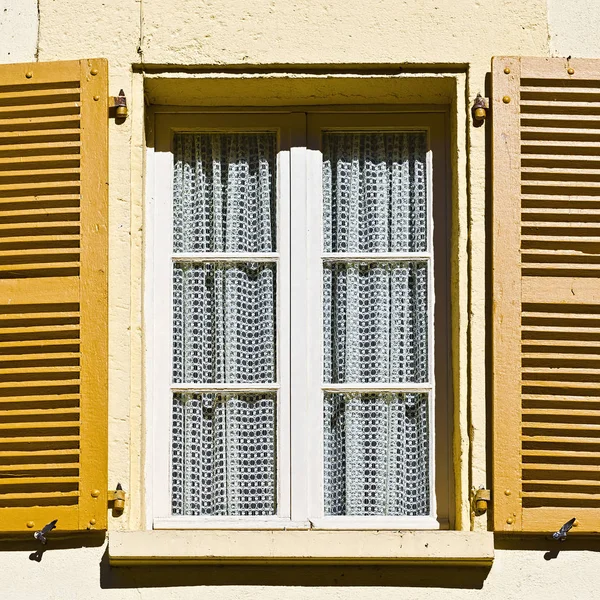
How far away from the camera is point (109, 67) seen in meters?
4.28

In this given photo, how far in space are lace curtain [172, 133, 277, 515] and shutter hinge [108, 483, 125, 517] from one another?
0.27 metres

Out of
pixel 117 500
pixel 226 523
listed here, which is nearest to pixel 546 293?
pixel 226 523

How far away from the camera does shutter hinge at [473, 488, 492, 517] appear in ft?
13.1

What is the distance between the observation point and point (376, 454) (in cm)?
427

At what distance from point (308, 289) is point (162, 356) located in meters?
0.60

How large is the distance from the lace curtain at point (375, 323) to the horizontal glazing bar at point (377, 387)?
0.02 metres

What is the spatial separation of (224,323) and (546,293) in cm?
118

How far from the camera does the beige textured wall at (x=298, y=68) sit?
4008 millimetres

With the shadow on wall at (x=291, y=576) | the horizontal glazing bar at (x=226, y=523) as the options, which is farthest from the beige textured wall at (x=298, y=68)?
the horizontal glazing bar at (x=226, y=523)

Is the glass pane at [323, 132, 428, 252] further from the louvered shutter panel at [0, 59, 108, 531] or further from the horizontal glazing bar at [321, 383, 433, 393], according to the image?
the louvered shutter panel at [0, 59, 108, 531]

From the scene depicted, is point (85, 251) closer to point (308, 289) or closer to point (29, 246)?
point (29, 246)

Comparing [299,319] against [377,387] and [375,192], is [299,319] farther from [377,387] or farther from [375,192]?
[375,192]

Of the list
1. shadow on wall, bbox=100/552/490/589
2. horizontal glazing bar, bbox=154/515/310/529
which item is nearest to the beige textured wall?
shadow on wall, bbox=100/552/490/589

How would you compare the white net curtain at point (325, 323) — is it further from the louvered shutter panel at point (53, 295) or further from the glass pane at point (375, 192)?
the louvered shutter panel at point (53, 295)
